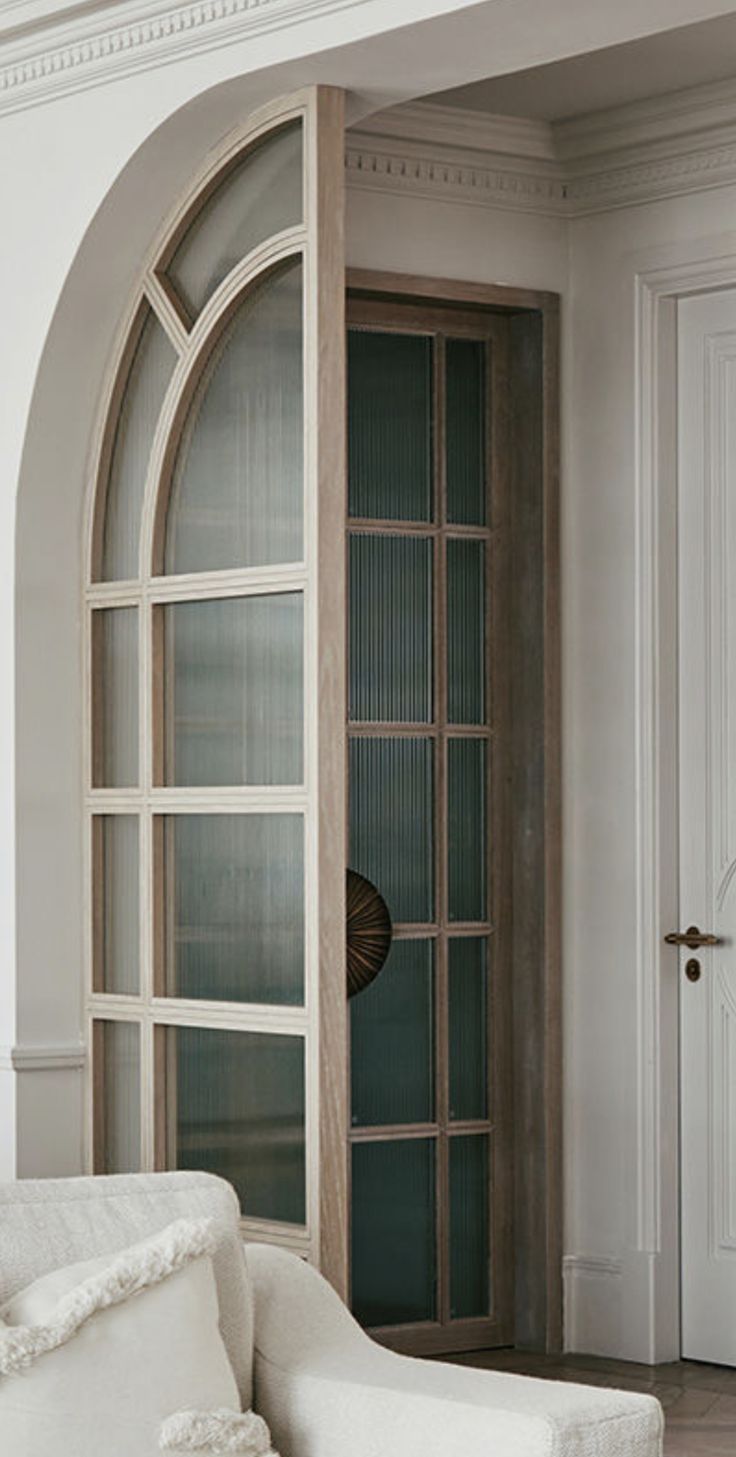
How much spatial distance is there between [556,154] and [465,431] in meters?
0.68

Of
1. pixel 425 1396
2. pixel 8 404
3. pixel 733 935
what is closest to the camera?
pixel 425 1396

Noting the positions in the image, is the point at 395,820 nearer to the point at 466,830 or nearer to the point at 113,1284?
the point at 466,830

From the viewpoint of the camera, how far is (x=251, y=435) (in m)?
4.41

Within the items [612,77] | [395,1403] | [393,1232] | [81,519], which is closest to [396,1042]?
[393,1232]

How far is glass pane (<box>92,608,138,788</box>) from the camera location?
467 cm

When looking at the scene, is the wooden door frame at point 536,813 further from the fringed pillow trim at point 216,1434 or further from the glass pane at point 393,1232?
the fringed pillow trim at point 216,1434

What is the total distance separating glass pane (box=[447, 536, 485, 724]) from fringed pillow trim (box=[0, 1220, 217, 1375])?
255 centimetres

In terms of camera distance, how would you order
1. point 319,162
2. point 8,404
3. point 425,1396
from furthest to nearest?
point 8,404 < point 319,162 < point 425,1396

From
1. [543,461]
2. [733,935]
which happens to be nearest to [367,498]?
[543,461]

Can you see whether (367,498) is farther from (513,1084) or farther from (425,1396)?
(425,1396)

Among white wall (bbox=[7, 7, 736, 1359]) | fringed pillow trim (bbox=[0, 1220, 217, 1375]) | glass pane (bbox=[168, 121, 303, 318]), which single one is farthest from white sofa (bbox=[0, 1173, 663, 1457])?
glass pane (bbox=[168, 121, 303, 318])

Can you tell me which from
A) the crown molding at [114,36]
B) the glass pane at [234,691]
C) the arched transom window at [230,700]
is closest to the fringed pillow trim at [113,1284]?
the arched transom window at [230,700]

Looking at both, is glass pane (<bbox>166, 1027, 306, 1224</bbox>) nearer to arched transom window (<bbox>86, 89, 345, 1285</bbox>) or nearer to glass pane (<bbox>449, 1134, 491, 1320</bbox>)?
arched transom window (<bbox>86, 89, 345, 1285</bbox>)

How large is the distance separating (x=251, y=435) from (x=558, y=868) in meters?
1.65
